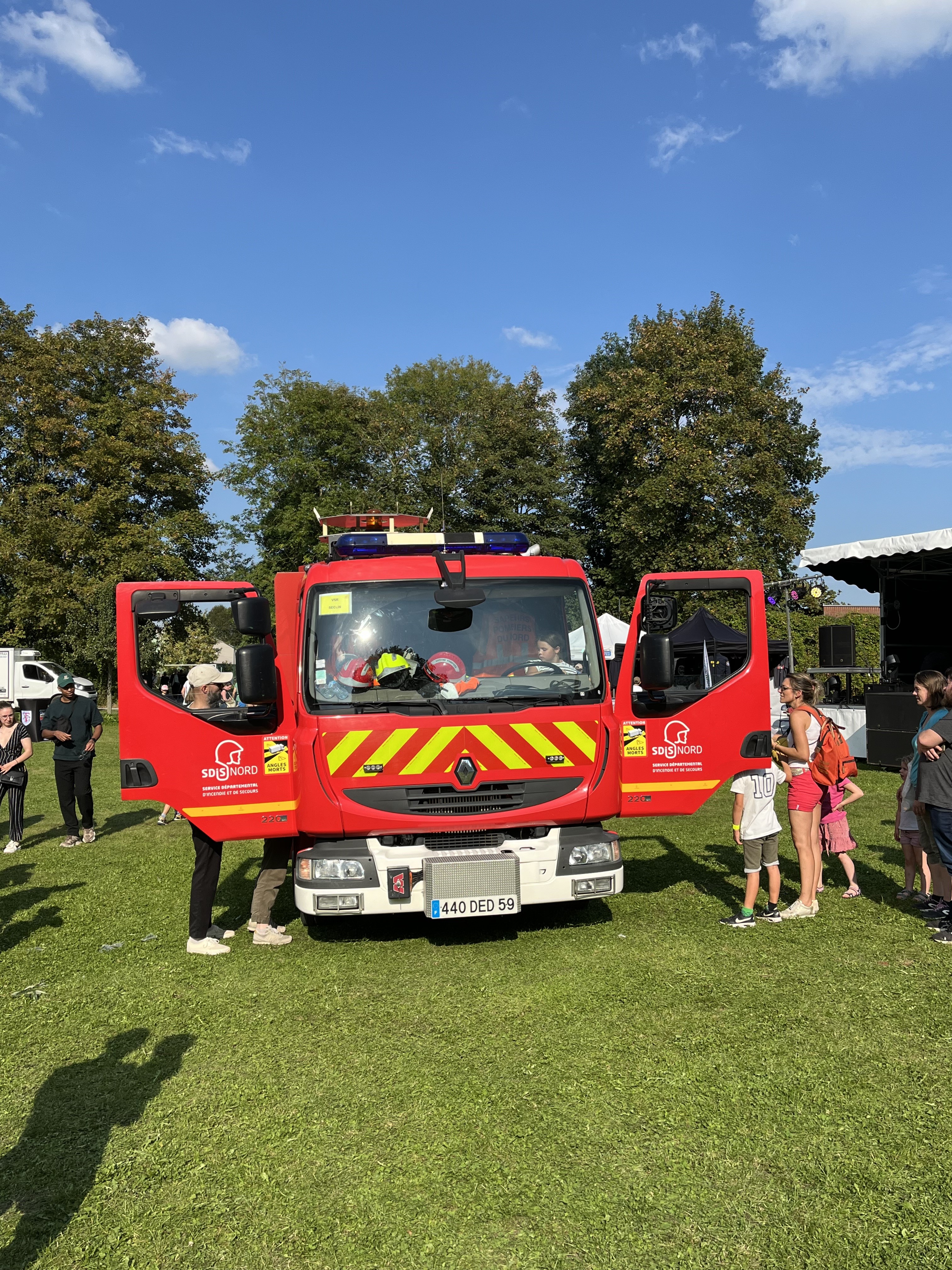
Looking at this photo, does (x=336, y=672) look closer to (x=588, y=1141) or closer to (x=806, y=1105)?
(x=588, y=1141)

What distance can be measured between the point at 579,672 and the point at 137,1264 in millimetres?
3867

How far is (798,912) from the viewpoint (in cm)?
657

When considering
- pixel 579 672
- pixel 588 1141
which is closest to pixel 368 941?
pixel 579 672

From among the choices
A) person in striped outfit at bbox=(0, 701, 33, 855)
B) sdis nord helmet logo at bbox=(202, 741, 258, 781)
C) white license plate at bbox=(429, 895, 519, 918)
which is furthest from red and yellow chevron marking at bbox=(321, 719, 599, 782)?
person in striped outfit at bbox=(0, 701, 33, 855)

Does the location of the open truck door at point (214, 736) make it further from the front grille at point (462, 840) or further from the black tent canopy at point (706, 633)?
the black tent canopy at point (706, 633)

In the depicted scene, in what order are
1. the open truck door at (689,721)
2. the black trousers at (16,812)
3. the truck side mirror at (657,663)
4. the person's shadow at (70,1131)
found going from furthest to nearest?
the black trousers at (16,812), the open truck door at (689,721), the truck side mirror at (657,663), the person's shadow at (70,1131)

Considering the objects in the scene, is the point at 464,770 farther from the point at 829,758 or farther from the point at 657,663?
the point at 829,758

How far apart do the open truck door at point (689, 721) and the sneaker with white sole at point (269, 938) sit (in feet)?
8.13

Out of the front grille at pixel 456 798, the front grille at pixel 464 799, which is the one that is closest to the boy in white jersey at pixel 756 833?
the front grille at pixel 456 798

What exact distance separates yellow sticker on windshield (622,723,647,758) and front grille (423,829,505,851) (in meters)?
1.03

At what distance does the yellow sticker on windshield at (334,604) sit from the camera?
5805mm

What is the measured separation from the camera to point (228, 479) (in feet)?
137

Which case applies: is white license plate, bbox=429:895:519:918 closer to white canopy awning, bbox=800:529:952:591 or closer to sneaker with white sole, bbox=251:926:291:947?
sneaker with white sole, bbox=251:926:291:947

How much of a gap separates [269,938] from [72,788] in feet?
17.4
